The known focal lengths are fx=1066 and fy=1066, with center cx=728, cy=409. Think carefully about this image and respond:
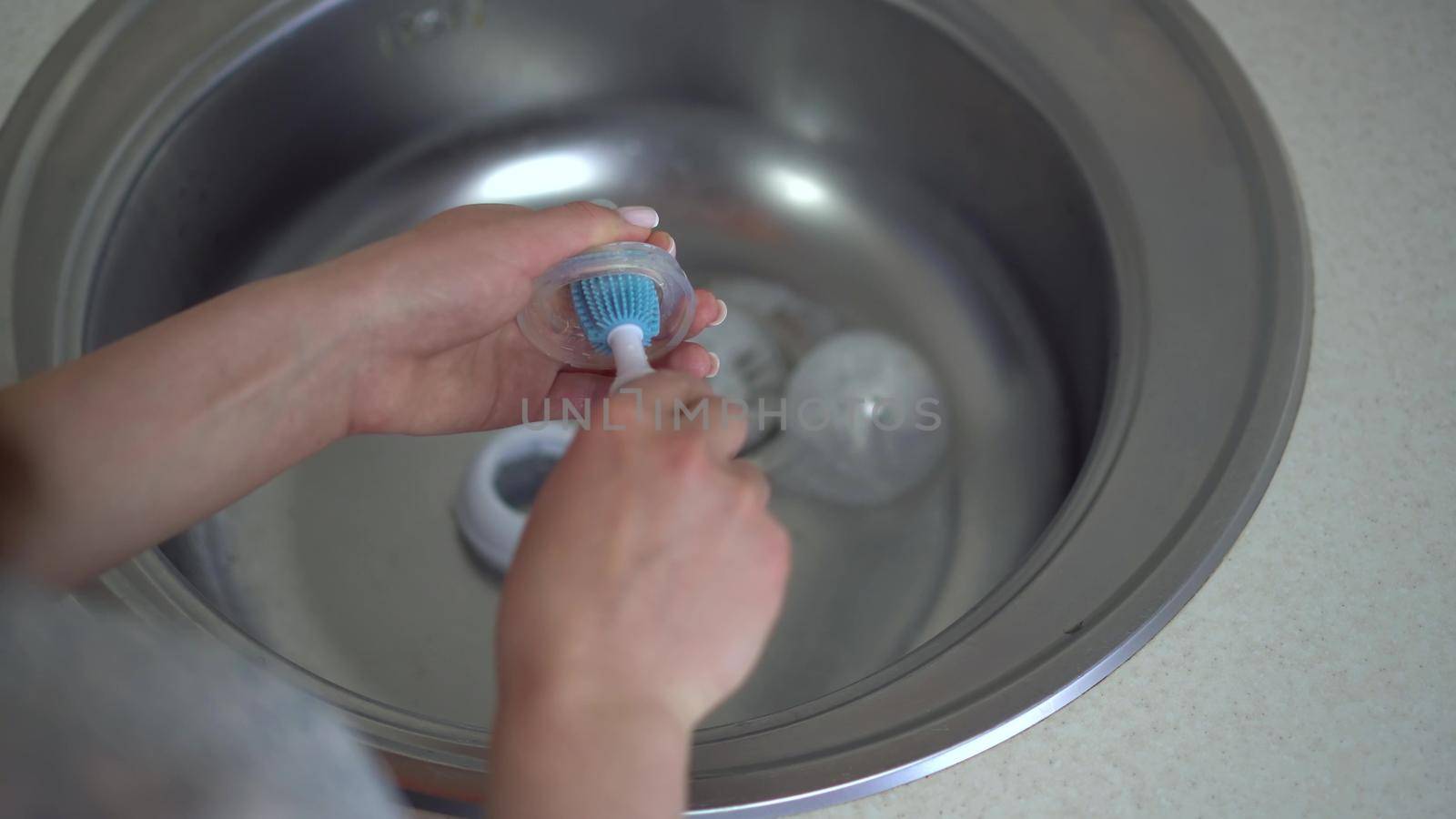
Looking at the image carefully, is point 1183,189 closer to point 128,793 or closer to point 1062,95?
point 1062,95

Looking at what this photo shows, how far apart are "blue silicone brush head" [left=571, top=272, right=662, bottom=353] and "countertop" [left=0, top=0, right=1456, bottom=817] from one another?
286 millimetres

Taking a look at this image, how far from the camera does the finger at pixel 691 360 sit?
66 centimetres


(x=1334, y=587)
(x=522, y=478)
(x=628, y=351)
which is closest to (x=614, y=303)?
(x=628, y=351)

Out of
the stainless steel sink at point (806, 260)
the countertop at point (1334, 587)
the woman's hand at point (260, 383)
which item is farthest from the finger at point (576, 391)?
the countertop at point (1334, 587)

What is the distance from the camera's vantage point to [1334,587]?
1.85ft

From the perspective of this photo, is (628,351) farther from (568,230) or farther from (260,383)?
(260,383)

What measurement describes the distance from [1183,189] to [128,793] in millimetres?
661

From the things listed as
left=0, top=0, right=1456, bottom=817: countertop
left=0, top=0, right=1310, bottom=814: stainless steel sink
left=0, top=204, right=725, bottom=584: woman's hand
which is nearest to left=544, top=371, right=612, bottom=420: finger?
left=0, top=204, right=725, bottom=584: woman's hand

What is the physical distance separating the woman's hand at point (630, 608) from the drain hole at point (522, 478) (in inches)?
14.4

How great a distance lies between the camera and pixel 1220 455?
598mm

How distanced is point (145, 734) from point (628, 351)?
0.34 metres

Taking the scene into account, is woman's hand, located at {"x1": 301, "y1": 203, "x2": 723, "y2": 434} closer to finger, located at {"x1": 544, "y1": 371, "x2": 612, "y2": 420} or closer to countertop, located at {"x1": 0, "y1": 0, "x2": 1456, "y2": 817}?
finger, located at {"x1": 544, "y1": 371, "x2": 612, "y2": 420}

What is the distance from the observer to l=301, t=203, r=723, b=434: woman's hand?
0.57 m

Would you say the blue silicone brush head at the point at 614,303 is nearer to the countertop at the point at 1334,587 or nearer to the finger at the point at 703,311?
the finger at the point at 703,311
